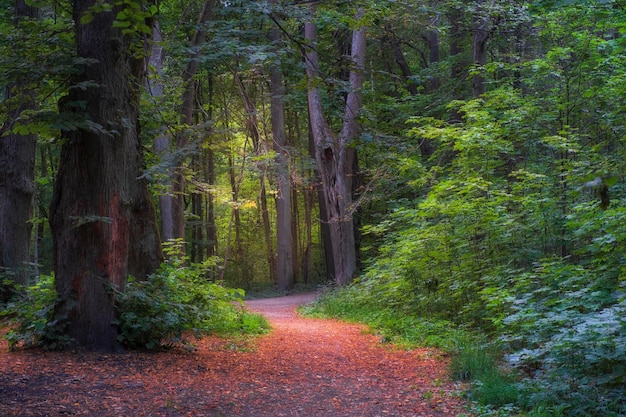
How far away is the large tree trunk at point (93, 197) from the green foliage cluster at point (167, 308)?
224 mm

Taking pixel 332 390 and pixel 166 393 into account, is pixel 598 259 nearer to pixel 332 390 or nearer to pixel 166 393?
pixel 332 390

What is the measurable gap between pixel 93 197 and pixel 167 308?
1741mm

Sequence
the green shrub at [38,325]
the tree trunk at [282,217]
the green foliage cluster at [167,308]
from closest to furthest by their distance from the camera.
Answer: the green shrub at [38,325], the green foliage cluster at [167,308], the tree trunk at [282,217]

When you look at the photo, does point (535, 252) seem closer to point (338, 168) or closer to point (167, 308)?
point (167, 308)

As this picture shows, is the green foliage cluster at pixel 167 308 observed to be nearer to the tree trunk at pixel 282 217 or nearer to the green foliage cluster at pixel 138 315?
the green foliage cluster at pixel 138 315

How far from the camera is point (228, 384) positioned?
19.9 feet

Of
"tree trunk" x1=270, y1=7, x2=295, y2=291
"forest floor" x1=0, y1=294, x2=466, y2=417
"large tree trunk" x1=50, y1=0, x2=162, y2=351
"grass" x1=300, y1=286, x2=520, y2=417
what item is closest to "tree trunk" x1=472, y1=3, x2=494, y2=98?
"grass" x1=300, y1=286, x2=520, y2=417

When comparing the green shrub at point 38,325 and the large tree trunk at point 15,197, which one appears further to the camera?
the large tree trunk at point 15,197

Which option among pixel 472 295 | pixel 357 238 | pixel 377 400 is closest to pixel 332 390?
pixel 377 400

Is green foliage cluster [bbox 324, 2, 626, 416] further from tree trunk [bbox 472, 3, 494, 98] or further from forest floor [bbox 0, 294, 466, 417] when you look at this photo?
tree trunk [bbox 472, 3, 494, 98]

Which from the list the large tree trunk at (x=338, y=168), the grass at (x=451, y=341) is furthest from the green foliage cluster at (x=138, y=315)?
the large tree trunk at (x=338, y=168)

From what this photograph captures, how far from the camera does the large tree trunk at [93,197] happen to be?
665cm

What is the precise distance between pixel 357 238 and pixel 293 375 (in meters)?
18.7

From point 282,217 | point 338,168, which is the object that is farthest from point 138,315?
point 282,217
